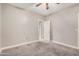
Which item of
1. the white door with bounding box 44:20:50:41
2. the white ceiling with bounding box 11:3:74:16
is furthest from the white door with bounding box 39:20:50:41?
the white ceiling with bounding box 11:3:74:16

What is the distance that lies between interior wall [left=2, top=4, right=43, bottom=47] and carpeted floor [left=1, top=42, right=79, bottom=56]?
156 millimetres

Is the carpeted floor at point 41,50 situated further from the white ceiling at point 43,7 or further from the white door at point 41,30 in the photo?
the white ceiling at point 43,7

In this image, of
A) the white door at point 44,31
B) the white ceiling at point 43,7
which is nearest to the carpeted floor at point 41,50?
the white door at point 44,31

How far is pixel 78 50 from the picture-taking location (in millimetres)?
1670

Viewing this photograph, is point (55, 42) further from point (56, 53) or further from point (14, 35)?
point (14, 35)

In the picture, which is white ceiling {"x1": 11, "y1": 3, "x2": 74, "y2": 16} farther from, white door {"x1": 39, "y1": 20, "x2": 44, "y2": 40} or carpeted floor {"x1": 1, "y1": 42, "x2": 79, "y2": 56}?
carpeted floor {"x1": 1, "y1": 42, "x2": 79, "y2": 56}

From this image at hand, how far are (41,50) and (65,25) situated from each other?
85 cm

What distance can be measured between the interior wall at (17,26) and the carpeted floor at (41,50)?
156mm

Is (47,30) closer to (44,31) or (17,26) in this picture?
(44,31)

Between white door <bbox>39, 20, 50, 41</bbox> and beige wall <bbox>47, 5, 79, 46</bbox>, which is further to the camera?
white door <bbox>39, 20, 50, 41</bbox>

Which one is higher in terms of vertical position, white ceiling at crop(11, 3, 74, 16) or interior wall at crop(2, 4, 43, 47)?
white ceiling at crop(11, 3, 74, 16)

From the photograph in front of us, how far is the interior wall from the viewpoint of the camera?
5.55ft

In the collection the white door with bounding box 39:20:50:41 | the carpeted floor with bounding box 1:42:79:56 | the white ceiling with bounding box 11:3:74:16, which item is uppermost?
the white ceiling with bounding box 11:3:74:16

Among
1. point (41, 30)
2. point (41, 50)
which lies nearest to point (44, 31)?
point (41, 30)
